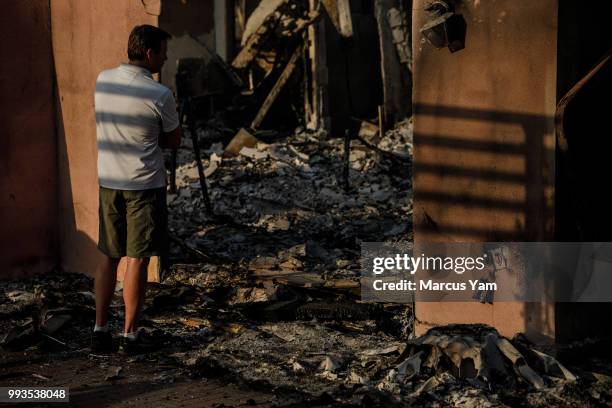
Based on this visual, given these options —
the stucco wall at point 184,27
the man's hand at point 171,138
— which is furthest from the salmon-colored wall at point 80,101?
the stucco wall at point 184,27

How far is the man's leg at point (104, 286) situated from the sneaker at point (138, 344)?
0.18 m

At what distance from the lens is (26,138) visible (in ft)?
26.6

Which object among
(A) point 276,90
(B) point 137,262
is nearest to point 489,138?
(B) point 137,262

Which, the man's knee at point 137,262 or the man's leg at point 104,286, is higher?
the man's knee at point 137,262

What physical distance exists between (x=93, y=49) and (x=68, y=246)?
1.75 m

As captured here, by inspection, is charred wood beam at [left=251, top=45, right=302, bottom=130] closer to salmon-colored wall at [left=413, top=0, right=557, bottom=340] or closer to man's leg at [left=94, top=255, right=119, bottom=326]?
man's leg at [left=94, top=255, right=119, bottom=326]

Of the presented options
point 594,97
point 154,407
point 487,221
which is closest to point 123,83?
point 154,407

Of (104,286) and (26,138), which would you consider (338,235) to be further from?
(104,286)

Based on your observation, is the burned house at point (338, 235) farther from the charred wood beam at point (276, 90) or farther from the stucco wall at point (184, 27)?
the stucco wall at point (184, 27)

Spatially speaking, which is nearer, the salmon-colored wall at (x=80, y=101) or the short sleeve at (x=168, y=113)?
the short sleeve at (x=168, y=113)

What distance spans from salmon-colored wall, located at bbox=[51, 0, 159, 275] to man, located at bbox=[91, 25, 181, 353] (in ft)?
6.52

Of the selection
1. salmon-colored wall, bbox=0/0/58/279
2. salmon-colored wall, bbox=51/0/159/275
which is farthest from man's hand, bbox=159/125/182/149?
salmon-colored wall, bbox=0/0/58/279

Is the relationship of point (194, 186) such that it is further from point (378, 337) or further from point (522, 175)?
point (522, 175)

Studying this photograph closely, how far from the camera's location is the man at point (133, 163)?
5.53 meters
